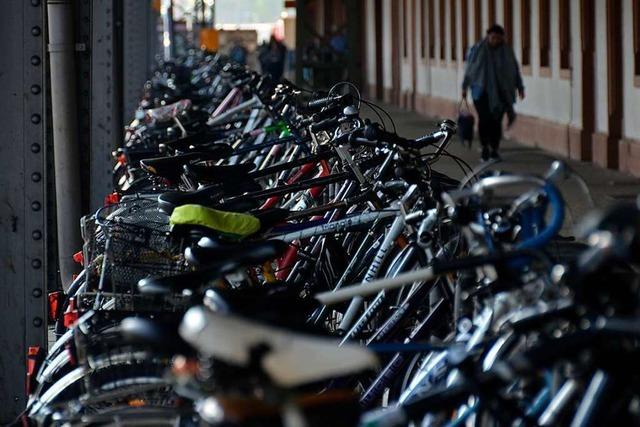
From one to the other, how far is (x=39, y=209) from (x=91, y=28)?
127 inches

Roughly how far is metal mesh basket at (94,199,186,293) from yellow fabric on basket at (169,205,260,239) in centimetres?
17

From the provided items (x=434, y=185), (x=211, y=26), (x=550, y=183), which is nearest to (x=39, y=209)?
(x=434, y=185)

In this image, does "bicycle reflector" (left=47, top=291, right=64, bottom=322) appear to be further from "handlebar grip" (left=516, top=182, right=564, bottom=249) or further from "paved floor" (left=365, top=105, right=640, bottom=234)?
"paved floor" (left=365, top=105, right=640, bottom=234)

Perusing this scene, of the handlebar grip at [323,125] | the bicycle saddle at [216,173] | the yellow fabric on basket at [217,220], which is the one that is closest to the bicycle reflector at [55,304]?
the yellow fabric on basket at [217,220]

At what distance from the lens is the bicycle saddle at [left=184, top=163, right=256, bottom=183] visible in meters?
6.66

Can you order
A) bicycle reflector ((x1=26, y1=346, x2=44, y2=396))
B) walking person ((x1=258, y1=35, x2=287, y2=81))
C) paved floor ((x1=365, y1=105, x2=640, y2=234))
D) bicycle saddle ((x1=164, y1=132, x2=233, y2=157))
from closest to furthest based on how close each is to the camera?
bicycle reflector ((x1=26, y1=346, x2=44, y2=396)) → bicycle saddle ((x1=164, y1=132, x2=233, y2=157)) → paved floor ((x1=365, y1=105, x2=640, y2=234)) → walking person ((x1=258, y1=35, x2=287, y2=81))

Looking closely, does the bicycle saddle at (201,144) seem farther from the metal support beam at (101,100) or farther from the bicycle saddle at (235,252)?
the bicycle saddle at (235,252)

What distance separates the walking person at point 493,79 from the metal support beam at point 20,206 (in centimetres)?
1150

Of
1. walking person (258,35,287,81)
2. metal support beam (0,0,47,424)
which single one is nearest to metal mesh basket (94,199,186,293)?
metal support beam (0,0,47,424)

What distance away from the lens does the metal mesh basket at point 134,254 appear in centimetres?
533

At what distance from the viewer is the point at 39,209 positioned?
6129 mm

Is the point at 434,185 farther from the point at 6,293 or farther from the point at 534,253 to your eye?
the point at 6,293

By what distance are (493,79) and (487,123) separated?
511mm

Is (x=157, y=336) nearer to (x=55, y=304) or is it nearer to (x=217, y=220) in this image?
(x=217, y=220)
